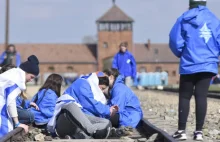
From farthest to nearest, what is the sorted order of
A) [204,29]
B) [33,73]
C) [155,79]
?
[155,79] → [33,73] → [204,29]

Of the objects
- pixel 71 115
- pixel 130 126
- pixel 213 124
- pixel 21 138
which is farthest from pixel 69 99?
pixel 213 124

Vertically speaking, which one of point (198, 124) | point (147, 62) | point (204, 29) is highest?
point (204, 29)

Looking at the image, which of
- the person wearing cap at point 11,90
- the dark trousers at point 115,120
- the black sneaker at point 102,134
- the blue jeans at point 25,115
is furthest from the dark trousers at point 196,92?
the blue jeans at point 25,115

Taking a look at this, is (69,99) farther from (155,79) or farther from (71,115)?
(155,79)

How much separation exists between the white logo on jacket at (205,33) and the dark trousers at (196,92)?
1.56 feet

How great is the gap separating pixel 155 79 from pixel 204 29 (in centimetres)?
5791

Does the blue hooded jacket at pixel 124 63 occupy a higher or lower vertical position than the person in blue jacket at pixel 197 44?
lower

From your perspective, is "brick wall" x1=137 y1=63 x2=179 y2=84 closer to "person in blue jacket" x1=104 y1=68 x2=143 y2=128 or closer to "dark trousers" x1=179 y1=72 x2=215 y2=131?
"person in blue jacket" x1=104 y1=68 x2=143 y2=128

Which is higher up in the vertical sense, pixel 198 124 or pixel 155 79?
pixel 198 124

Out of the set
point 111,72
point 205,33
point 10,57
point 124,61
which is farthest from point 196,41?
point 124,61

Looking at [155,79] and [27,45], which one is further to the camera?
[27,45]

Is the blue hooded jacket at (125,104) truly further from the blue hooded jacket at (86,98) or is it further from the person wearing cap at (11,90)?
the person wearing cap at (11,90)

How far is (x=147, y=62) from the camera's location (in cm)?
11744

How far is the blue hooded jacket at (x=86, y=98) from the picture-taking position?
9102mm
